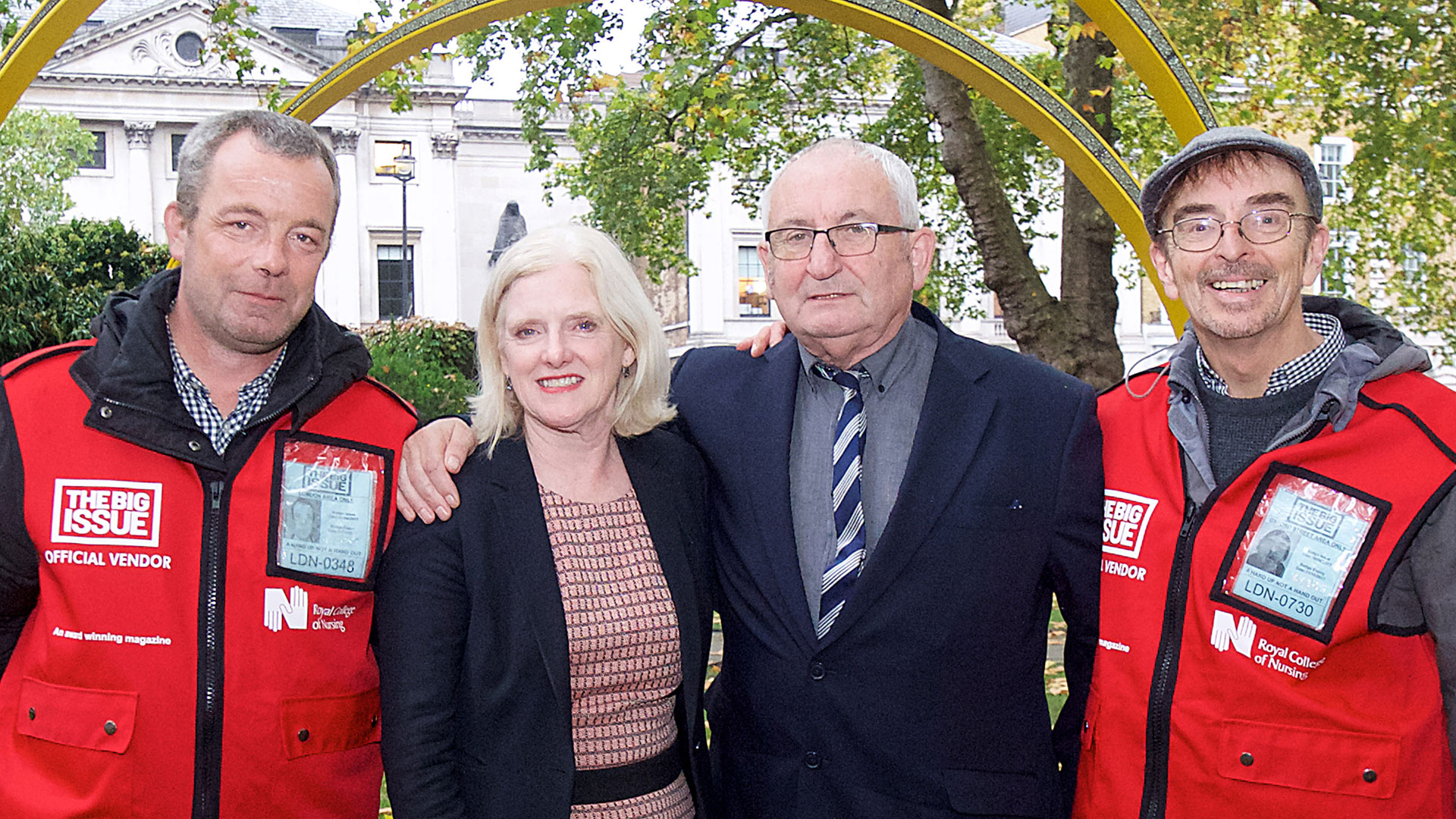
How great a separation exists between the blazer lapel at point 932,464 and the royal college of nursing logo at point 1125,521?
1.28ft

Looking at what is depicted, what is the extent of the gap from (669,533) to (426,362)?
16109mm

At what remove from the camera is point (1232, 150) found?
2986 mm

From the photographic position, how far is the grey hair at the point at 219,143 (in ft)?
9.64

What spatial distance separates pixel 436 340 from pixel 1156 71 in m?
16.7

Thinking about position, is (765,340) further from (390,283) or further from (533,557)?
(390,283)

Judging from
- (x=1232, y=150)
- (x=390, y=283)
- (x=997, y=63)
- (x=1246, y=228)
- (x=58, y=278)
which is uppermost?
(x=390, y=283)

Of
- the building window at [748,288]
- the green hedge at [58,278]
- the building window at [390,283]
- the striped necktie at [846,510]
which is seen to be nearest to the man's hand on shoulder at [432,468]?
the striped necktie at [846,510]

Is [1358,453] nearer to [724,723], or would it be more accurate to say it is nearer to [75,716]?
[724,723]

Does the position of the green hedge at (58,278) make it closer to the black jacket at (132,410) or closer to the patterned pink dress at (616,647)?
the black jacket at (132,410)


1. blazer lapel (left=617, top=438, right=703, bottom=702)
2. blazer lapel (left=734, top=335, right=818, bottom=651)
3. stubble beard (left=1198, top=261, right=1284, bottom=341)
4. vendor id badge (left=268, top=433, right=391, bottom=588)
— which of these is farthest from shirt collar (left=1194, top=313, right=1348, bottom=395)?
vendor id badge (left=268, top=433, right=391, bottom=588)

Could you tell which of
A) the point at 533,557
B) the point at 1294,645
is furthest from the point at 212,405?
the point at 1294,645

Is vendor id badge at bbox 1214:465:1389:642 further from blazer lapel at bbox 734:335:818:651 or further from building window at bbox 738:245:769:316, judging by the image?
building window at bbox 738:245:769:316

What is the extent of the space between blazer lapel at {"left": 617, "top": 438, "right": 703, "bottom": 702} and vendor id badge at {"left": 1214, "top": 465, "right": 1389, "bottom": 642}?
52.0 inches

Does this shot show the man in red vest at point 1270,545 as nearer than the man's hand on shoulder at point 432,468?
Yes
